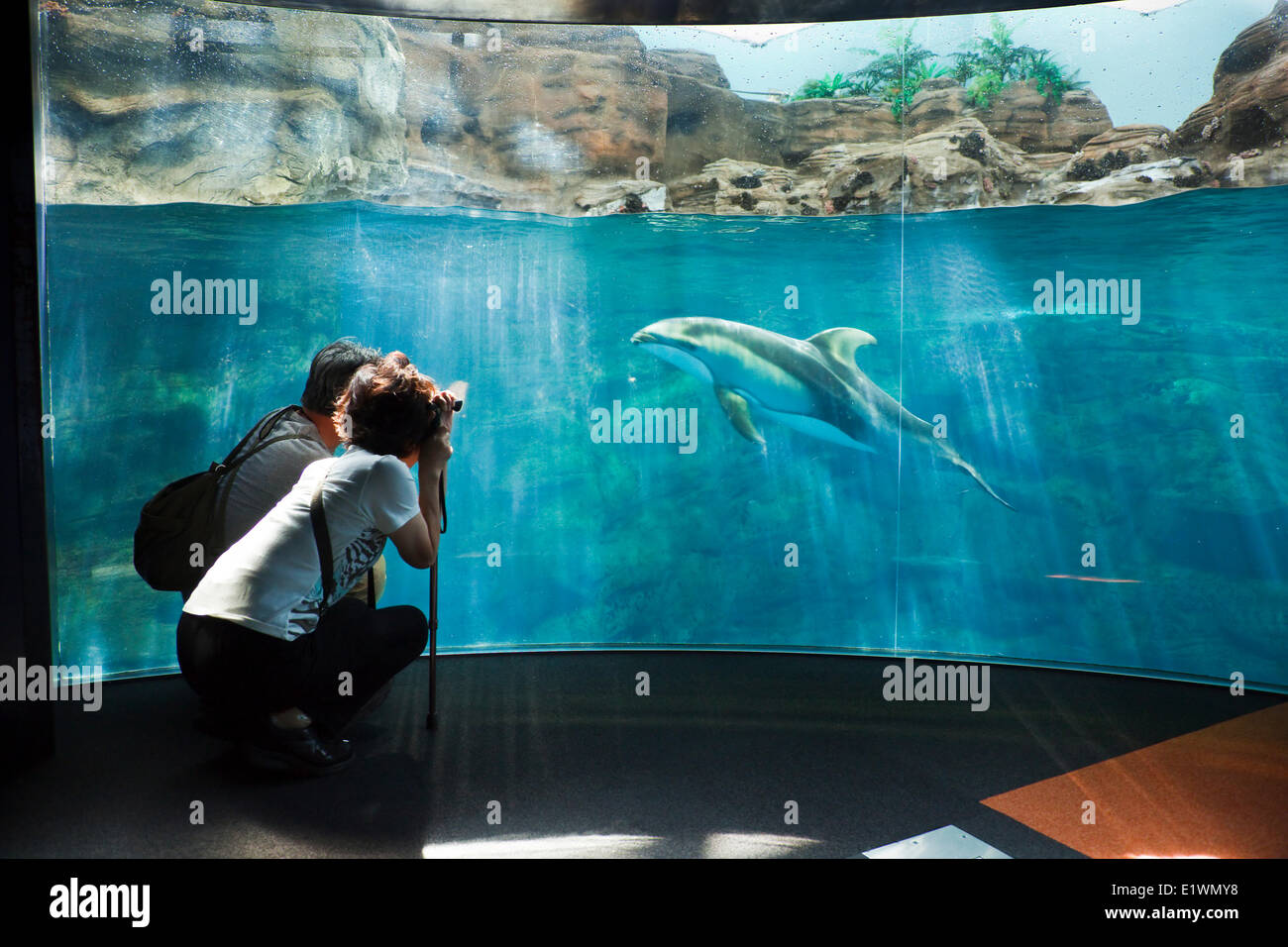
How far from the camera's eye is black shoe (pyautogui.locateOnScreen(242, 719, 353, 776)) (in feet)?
9.99

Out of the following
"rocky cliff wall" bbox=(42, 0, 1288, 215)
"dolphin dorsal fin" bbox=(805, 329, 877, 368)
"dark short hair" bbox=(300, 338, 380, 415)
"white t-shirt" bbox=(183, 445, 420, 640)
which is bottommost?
"white t-shirt" bbox=(183, 445, 420, 640)

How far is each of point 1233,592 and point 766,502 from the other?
7613 mm

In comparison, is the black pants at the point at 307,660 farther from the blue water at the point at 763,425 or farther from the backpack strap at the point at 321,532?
the blue water at the point at 763,425

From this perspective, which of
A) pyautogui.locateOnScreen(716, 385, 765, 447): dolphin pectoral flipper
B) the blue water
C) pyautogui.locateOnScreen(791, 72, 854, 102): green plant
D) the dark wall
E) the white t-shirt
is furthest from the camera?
pyautogui.locateOnScreen(791, 72, 854, 102): green plant

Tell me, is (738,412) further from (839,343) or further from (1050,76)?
(1050,76)

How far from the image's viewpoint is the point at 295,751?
3096 millimetres

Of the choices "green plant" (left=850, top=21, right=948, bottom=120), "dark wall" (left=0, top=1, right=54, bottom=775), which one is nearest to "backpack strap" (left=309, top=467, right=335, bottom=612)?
"dark wall" (left=0, top=1, right=54, bottom=775)

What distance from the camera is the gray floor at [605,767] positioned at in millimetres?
2777

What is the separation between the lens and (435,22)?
22.5ft

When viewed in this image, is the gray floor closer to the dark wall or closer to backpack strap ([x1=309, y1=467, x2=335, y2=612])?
the dark wall

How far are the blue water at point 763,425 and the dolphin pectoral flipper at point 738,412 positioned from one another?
161cm

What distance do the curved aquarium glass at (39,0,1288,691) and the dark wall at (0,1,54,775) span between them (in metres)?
0.31
